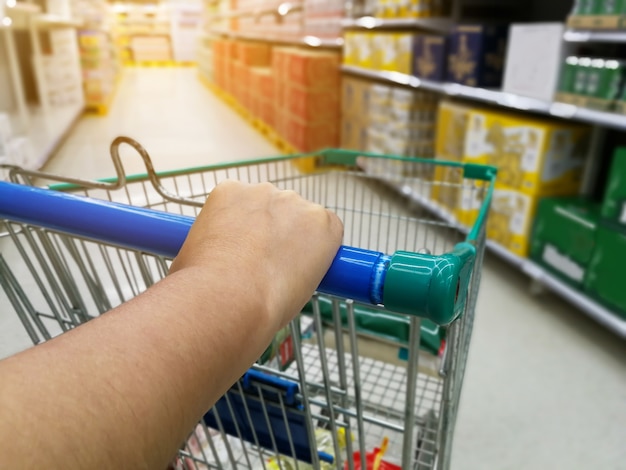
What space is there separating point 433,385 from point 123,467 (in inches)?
44.3

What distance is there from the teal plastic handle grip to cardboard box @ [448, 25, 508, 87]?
2.21 m

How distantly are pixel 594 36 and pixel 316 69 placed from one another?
229 centimetres

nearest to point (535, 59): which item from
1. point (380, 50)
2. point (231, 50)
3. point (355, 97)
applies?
point (380, 50)

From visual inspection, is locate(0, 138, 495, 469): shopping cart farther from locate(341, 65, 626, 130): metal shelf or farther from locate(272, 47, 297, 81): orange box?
locate(272, 47, 297, 81): orange box

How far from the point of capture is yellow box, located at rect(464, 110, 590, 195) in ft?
6.58

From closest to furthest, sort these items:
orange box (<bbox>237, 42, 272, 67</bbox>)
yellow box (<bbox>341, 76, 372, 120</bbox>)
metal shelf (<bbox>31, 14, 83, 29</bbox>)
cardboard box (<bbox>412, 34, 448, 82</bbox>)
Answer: cardboard box (<bbox>412, 34, 448, 82</bbox>)
yellow box (<bbox>341, 76, 372, 120</bbox>)
metal shelf (<bbox>31, 14, 83, 29</bbox>)
orange box (<bbox>237, 42, 272, 67</bbox>)

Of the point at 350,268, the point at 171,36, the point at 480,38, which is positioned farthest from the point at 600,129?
the point at 171,36

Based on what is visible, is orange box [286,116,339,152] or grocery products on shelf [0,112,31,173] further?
orange box [286,116,339,152]

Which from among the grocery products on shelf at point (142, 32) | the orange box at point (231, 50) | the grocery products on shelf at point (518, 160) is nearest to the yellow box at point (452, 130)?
the grocery products on shelf at point (518, 160)

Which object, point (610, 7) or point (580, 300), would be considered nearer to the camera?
point (610, 7)

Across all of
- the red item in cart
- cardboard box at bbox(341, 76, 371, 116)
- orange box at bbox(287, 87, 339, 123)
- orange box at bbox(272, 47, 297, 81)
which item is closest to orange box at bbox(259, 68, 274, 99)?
orange box at bbox(272, 47, 297, 81)

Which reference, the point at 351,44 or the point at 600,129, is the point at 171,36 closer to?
the point at 351,44

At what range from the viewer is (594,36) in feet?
5.75

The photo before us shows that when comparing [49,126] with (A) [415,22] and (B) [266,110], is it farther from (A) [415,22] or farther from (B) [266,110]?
(A) [415,22]
